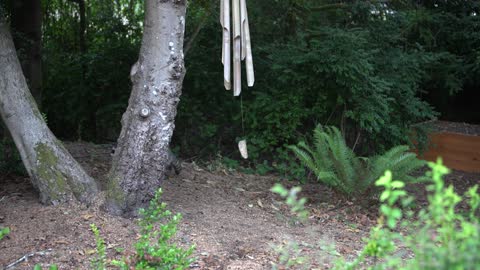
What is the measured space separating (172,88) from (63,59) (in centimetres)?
589

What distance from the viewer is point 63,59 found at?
399 inches

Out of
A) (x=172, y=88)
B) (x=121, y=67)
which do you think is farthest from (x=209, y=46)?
(x=172, y=88)

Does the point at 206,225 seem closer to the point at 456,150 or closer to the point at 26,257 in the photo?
the point at 26,257

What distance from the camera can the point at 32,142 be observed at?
4914 millimetres

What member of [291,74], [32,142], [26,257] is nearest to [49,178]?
[32,142]

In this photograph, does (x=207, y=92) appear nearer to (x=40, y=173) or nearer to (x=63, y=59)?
(x=63, y=59)

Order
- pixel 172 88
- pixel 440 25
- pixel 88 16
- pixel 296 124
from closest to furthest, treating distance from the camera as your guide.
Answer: pixel 172 88 < pixel 296 124 < pixel 440 25 < pixel 88 16

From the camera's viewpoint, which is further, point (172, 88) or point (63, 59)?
point (63, 59)

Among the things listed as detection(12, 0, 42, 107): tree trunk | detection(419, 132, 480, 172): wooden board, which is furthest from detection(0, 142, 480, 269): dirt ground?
detection(419, 132, 480, 172): wooden board

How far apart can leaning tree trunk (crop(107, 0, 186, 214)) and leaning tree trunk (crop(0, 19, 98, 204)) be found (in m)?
0.34

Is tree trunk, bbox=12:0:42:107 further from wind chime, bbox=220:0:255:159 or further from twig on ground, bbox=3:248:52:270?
twig on ground, bbox=3:248:52:270

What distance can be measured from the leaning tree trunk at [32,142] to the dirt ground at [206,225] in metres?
0.14

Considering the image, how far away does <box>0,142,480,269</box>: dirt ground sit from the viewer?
435 centimetres

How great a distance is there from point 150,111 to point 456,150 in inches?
Answer: 232
